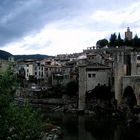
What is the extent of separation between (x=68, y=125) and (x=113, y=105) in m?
12.1

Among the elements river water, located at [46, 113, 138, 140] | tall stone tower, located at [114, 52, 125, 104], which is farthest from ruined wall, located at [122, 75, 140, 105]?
river water, located at [46, 113, 138, 140]

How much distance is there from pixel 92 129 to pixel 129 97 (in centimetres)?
1335

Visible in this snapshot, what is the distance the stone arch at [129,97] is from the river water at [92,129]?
488 centimetres

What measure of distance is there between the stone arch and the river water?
4.88 meters

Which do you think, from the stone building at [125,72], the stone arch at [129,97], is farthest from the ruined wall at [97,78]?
the stone arch at [129,97]

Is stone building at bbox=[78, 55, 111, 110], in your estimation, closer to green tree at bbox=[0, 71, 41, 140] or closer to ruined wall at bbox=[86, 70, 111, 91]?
ruined wall at bbox=[86, 70, 111, 91]

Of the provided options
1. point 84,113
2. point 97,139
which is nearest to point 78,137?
point 97,139

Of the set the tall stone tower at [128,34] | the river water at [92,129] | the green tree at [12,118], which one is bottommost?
the river water at [92,129]

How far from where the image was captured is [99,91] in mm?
53594

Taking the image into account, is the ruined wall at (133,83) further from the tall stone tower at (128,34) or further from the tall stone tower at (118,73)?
the tall stone tower at (128,34)

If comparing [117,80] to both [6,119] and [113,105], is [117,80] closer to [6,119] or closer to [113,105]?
[113,105]

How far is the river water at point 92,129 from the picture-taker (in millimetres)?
32219

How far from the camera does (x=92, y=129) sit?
3597cm

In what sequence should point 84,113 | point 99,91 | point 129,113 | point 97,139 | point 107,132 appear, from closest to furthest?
point 97,139 → point 107,132 → point 129,113 → point 84,113 → point 99,91
